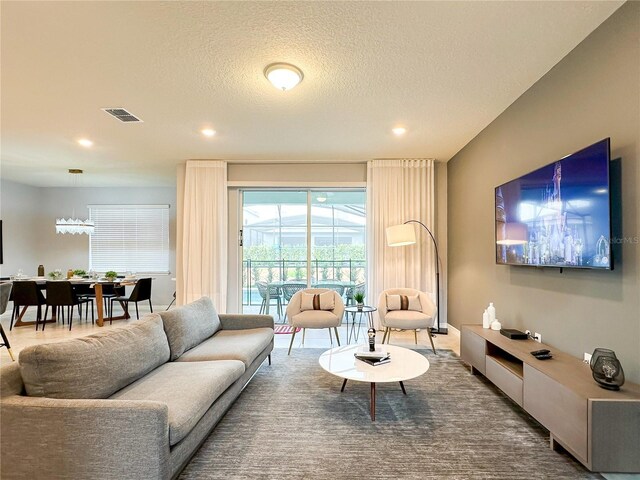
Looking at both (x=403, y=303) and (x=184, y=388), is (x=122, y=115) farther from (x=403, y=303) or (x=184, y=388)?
(x=403, y=303)

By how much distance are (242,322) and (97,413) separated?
2.08 metres

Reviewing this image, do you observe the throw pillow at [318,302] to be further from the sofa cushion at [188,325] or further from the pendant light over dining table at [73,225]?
the pendant light over dining table at [73,225]

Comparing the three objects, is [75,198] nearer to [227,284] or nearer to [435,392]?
[227,284]

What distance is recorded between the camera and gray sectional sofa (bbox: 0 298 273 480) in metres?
1.47

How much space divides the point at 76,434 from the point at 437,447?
2012mm

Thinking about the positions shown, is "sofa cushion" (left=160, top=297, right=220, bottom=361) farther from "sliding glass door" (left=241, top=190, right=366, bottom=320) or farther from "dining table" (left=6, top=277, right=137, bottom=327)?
"dining table" (left=6, top=277, right=137, bottom=327)

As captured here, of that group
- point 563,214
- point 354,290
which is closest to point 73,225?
point 354,290

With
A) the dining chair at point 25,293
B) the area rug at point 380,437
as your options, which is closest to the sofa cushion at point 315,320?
the area rug at point 380,437

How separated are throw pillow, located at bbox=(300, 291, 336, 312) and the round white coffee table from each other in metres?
1.30

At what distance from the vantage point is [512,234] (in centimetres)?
311

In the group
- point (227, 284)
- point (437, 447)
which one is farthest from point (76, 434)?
point (227, 284)

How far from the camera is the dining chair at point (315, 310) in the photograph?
3.97 m

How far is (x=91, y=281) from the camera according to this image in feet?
19.1

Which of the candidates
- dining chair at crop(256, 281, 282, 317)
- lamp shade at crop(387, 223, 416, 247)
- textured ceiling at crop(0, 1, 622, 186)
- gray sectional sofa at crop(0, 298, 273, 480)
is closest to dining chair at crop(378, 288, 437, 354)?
lamp shade at crop(387, 223, 416, 247)
